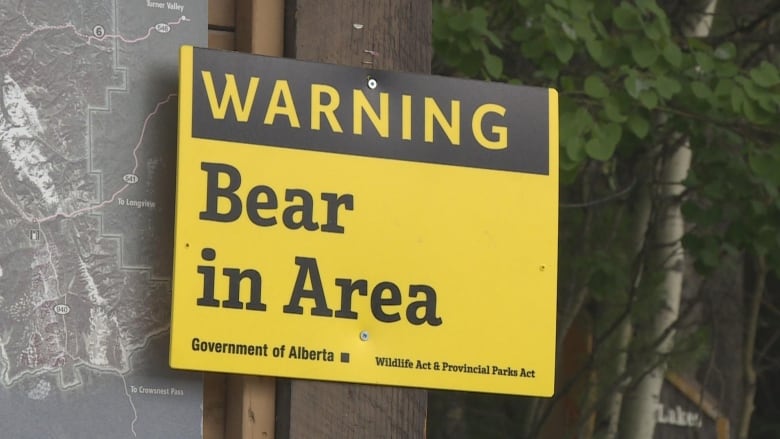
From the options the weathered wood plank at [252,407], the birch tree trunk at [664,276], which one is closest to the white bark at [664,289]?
the birch tree trunk at [664,276]

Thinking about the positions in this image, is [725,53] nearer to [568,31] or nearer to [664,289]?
[568,31]

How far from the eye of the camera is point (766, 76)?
605 cm

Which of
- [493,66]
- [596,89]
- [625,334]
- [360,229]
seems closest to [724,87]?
[596,89]

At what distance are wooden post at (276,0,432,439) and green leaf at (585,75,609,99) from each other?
11.3ft

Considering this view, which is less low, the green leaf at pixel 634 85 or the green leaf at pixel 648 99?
the green leaf at pixel 634 85

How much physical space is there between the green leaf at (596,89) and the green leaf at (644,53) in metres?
0.17

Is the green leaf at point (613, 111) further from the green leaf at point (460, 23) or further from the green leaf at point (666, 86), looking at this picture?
the green leaf at point (460, 23)

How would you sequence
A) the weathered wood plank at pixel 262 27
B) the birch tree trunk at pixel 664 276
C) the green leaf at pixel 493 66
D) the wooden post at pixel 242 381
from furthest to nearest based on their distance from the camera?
the birch tree trunk at pixel 664 276
the green leaf at pixel 493 66
the weathered wood plank at pixel 262 27
the wooden post at pixel 242 381

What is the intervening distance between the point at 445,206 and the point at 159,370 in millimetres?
529

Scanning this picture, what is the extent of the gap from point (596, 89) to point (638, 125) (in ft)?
0.86

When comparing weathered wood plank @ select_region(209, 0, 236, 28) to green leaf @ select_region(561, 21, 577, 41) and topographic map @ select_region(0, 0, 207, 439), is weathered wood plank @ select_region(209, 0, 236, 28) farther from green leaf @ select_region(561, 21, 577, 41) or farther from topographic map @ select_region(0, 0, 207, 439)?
green leaf @ select_region(561, 21, 577, 41)

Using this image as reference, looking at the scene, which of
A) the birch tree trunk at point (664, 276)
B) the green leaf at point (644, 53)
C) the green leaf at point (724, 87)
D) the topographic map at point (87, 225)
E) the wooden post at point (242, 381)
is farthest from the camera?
the birch tree trunk at point (664, 276)

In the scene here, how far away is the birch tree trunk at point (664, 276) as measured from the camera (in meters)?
8.02

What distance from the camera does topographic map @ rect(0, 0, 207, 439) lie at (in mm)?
2326
